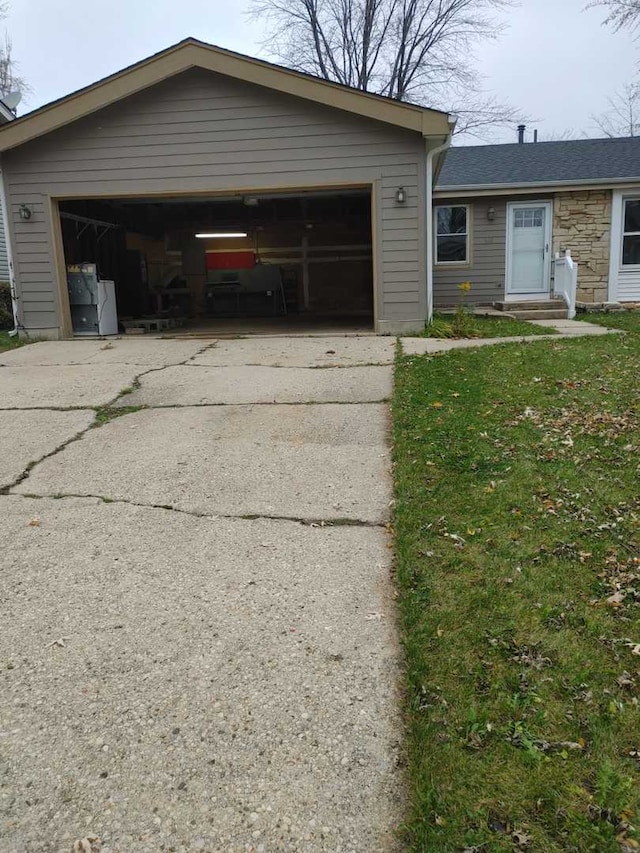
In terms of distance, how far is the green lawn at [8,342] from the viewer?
9195 mm

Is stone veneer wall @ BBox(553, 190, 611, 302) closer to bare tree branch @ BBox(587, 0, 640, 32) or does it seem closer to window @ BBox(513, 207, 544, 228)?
window @ BBox(513, 207, 544, 228)

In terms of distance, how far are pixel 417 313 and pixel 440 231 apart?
488 cm

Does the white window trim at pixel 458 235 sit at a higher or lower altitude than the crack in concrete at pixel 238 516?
higher

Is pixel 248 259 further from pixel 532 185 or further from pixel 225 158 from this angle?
pixel 225 158

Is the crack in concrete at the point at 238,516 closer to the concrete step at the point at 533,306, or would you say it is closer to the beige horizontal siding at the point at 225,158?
the beige horizontal siding at the point at 225,158

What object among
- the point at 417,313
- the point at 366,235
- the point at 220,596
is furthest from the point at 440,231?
the point at 220,596

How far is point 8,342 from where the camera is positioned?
9648 millimetres

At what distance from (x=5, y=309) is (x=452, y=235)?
8998 mm

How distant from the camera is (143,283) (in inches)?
610

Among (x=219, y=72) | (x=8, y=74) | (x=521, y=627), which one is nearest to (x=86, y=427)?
(x=521, y=627)

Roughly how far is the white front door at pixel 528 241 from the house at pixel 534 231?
0.06 ft

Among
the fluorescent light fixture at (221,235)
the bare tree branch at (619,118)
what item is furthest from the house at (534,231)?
the bare tree branch at (619,118)

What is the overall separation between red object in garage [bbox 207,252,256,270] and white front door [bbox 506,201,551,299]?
6826mm

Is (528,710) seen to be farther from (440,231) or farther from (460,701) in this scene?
(440,231)
